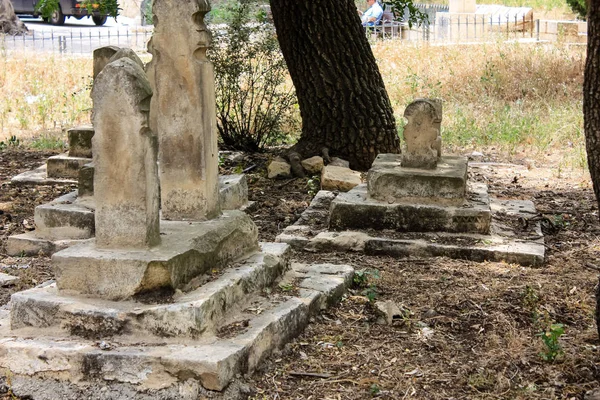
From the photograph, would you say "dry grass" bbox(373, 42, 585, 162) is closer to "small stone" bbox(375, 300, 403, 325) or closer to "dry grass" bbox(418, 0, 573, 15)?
"small stone" bbox(375, 300, 403, 325)

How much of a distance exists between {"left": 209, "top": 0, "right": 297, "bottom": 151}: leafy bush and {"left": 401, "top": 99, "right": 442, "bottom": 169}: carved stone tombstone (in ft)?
11.4

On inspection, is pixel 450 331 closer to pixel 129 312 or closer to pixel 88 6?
pixel 129 312

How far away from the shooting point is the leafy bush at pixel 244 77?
1036 centimetres

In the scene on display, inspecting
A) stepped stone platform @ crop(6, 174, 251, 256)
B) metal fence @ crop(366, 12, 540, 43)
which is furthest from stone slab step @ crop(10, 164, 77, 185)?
metal fence @ crop(366, 12, 540, 43)

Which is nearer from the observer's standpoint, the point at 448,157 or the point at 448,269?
the point at 448,269

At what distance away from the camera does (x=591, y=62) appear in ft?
13.6

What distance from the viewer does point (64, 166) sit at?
29.0ft

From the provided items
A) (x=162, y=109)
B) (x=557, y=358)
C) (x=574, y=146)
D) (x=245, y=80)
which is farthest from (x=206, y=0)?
(x=574, y=146)

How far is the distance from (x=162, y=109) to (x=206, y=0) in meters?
0.70

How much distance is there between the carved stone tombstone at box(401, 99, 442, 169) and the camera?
23.4 feet

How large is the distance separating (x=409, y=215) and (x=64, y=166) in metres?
3.84

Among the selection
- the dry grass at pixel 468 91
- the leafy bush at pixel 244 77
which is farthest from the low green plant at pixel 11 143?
the leafy bush at pixel 244 77

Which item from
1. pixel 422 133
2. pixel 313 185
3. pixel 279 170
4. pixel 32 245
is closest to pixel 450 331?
pixel 422 133

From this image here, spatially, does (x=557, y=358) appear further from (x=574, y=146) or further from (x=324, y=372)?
(x=574, y=146)
